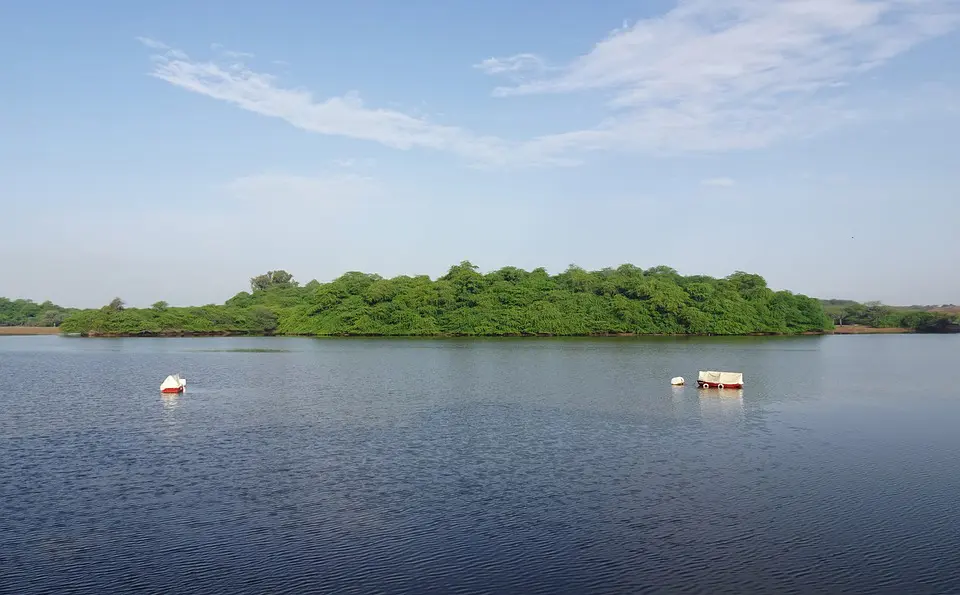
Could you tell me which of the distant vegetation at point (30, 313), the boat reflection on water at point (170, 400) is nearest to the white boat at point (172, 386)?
the boat reflection on water at point (170, 400)

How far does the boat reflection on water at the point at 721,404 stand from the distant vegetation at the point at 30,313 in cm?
14085

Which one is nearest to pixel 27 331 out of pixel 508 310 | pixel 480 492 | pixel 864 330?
pixel 508 310

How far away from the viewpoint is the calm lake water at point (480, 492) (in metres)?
10.7

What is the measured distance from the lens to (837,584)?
10.3 m

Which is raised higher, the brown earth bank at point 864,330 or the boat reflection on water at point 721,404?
the brown earth bank at point 864,330

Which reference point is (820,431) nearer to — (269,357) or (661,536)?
(661,536)

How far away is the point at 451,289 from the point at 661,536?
90.5 metres

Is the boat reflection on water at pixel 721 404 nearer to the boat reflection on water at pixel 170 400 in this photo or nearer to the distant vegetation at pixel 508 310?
the boat reflection on water at pixel 170 400

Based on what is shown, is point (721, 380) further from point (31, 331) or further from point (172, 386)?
point (31, 331)

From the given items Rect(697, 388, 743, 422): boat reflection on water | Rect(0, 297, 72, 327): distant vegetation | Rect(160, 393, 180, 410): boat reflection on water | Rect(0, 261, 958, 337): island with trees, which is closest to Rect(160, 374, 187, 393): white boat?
Rect(160, 393, 180, 410): boat reflection on water

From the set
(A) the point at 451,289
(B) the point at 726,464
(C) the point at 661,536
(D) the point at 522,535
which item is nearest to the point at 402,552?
(D) the point at 522,535

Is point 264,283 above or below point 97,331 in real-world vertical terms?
above

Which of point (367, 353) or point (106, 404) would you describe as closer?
point (106, 404)

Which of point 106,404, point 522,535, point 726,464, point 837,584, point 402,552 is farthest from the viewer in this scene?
point 106,404
